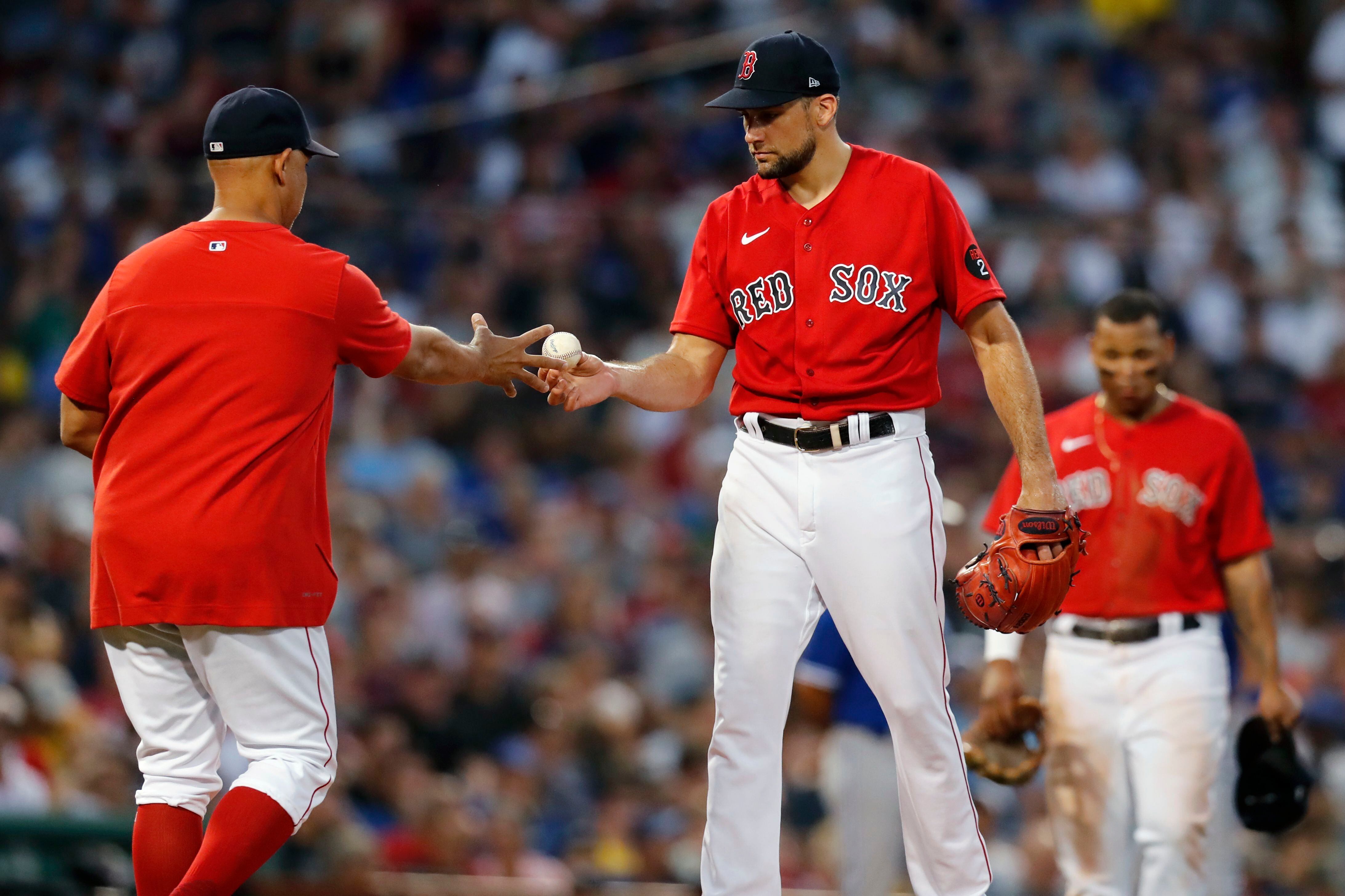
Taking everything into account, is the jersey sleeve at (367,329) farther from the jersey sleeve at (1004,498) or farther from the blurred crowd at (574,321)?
the blurred crowd at (574,321)

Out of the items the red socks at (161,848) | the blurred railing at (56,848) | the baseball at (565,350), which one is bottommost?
the blurred railing at (56,848)

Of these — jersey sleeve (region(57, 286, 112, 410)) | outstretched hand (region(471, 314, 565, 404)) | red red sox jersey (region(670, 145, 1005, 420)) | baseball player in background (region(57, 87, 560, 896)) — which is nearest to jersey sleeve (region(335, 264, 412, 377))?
baseball player in background (region(57, 87, 560, 896))

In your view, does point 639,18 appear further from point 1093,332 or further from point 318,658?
point 318,658

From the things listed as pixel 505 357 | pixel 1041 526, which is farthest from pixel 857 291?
pixel 505 357

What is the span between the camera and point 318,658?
4.15 meters

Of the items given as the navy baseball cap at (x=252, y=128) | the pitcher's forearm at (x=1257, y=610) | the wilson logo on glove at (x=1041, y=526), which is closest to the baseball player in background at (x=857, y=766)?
the pitcher's forearm at (x=1257, y=610)

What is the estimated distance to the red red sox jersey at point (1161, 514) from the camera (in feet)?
17.6

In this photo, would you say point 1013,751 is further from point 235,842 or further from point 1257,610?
point 235,842

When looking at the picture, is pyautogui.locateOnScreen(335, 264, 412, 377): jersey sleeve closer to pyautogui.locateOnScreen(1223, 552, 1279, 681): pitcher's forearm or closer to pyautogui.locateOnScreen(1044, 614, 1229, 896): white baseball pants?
pyautogui.locateOnScreen(1044, 614, 1229, 896): white baseball pants

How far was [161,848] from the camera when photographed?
402 cm

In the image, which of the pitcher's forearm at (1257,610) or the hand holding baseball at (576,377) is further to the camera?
the pitcher's forearm at (1257,610)

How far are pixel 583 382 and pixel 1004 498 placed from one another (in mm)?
1673

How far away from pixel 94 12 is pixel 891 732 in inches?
392

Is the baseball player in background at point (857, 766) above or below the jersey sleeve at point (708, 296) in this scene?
below
